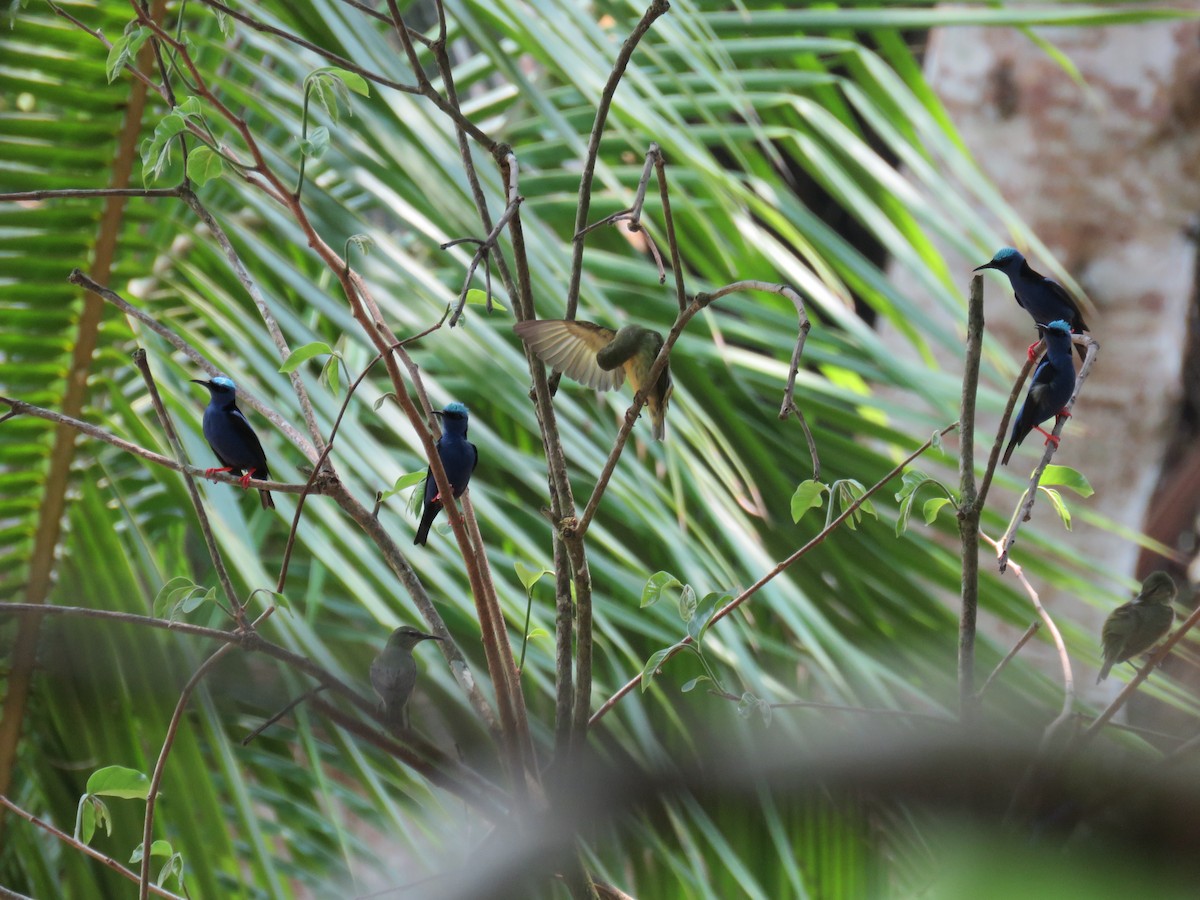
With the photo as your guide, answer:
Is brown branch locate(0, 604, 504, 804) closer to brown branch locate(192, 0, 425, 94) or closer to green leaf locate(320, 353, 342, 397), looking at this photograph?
green leaf locate(320, 353, 342, 397)

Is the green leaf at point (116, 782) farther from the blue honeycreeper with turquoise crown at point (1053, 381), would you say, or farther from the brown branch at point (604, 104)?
the blue honeycreeper with turquoise crown at point (1053, 381)

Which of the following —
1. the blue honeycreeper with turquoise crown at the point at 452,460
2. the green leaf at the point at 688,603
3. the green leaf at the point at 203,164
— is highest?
the green leaf at the point at 203,164

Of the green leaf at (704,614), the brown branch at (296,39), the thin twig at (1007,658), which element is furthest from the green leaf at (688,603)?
the brown branch at (296,39)

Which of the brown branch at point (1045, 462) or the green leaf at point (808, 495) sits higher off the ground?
the green leaf at point (808, 495)

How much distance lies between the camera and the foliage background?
769mm

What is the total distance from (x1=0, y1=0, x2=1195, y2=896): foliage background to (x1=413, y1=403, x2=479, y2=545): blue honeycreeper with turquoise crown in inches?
3.9

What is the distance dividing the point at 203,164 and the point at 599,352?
148 millimetres

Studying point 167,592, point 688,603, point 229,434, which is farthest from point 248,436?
point 688,603

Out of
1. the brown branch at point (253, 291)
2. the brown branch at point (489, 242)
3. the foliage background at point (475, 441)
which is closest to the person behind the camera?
the brown branch at point (489, 242)

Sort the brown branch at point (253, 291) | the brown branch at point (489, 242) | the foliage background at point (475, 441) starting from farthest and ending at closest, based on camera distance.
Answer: the foliage background at point (475, 441), the brown branch at point (253, 291), the brown branch at point (489, 242)

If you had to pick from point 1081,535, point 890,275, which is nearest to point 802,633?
point 1081,535

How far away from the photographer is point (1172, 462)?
88.4 inches

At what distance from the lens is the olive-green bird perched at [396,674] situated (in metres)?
0.46

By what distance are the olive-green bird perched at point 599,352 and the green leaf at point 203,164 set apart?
4.6 inches
